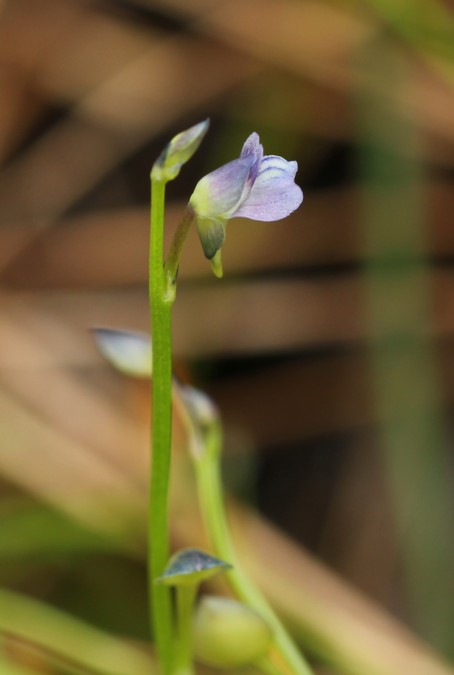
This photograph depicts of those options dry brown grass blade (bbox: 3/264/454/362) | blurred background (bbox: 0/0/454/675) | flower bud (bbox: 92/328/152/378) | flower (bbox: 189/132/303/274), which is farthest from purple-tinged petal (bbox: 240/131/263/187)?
dry brown grass blade (bbox: 3/264/454/362)

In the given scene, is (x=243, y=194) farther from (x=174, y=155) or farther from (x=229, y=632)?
(x=229, y=632)

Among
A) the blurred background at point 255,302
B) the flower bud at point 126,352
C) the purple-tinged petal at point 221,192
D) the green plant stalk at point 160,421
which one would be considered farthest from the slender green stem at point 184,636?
the blurred background at point 255,302

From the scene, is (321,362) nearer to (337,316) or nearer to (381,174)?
(337,316)

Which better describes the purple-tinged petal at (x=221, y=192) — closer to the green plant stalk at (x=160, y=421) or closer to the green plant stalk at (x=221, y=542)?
the green plant stalk at (x=160, y=421)

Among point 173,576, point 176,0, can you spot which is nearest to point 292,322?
point 176,0

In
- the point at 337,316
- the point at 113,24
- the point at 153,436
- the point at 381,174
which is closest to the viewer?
the point at 153,436

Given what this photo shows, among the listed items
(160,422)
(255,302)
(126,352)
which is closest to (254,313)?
(255,302)
